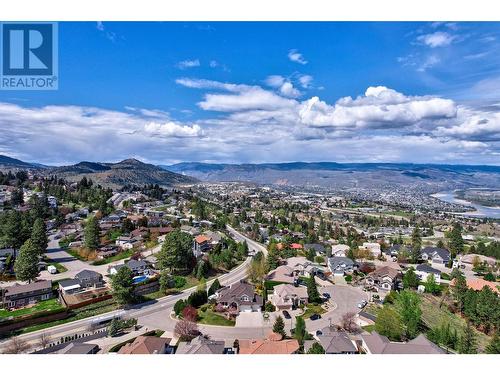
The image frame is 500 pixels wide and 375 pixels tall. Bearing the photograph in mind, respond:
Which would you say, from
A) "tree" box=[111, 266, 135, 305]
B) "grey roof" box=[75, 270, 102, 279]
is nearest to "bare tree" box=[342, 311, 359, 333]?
"tree" box=[111, 266, 135, 305]

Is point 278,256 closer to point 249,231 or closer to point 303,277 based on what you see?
point 303,277

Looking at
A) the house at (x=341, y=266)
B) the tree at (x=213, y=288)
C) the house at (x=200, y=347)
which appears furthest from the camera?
the house at (x=341, y=266)

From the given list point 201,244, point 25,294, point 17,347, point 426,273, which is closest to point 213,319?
point 17,347

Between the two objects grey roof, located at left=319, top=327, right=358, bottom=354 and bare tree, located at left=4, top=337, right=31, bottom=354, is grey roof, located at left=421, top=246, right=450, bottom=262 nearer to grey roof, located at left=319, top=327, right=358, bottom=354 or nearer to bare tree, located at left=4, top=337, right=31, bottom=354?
grey roof, located at left=319, top=327, right=358, bottom=354

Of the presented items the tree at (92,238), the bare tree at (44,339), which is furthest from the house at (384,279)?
the tree at (92,238)

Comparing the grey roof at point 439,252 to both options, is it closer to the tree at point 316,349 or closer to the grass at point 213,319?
the grass at point 213,319

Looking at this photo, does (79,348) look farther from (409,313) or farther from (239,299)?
(409,313)
